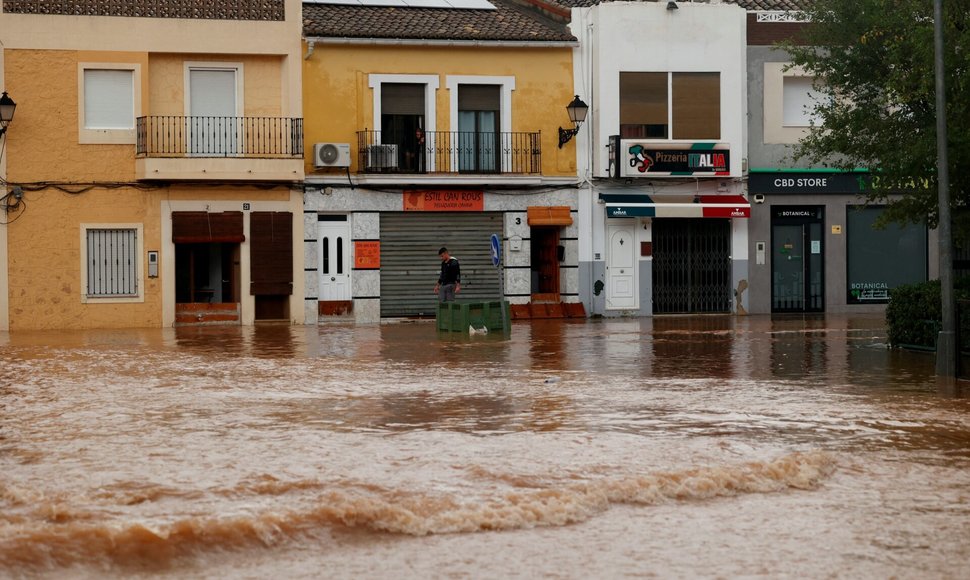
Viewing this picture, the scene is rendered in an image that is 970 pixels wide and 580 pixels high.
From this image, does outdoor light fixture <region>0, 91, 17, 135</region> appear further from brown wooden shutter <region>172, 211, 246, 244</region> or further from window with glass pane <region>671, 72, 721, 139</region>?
window with glass pane <region>671, 72, 721, 139</region>

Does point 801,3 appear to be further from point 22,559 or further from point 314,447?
point 22,559

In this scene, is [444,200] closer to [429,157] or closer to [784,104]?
[429,157]

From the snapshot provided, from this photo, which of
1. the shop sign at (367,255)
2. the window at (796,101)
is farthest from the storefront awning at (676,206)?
the shop sign at (367,255)

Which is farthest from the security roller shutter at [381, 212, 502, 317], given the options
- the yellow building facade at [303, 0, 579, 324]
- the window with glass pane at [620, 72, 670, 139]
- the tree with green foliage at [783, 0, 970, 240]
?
the tree with green foliage at [783, 0, 970, 240]

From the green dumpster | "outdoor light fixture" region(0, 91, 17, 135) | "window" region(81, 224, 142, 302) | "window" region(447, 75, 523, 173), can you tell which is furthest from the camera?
"window" region(447, 75, 523, 173)

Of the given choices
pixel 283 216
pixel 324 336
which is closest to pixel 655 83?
pixel 283 216

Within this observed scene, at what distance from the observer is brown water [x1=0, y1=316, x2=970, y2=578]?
7430mm

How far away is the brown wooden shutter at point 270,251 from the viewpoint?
103 ft

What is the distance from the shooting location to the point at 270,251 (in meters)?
31.5

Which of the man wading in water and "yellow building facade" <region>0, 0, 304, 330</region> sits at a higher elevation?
"yellow building facade" <region>0, 0, 304, 330</region>

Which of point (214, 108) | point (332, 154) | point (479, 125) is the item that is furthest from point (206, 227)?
point (479, 125)

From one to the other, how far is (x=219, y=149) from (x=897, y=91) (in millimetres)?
16170

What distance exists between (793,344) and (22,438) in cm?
1409

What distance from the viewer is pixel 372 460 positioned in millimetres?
10273
